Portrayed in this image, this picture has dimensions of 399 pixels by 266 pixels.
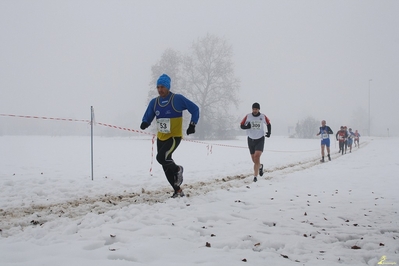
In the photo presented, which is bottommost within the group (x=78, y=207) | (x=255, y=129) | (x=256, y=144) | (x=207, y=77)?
(x=78, y=207)

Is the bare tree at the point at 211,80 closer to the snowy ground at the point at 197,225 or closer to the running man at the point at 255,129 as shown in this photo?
the running man at the point at 255,129

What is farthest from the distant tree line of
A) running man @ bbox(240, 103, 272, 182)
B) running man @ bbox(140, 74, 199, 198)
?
running man @ bbox(140, 74, 199, 198)

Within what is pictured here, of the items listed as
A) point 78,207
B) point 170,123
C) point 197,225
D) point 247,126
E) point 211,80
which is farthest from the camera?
point 211,80

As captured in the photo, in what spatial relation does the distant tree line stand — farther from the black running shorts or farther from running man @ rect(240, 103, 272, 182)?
the black running shorts

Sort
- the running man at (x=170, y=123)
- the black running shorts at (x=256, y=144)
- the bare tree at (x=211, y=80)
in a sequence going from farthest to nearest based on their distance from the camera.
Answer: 1. the bare tree at (x=211, y=80)
2. the black running shorts at (x=256, y=144)
3. the running man at (x=170, y=123)

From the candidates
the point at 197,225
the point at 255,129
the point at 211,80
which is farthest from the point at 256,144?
the point at 211,80

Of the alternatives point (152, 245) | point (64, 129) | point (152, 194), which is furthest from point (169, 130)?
point (64, 129)

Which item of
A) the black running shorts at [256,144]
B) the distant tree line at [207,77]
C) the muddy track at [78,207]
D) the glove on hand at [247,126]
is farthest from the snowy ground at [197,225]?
the distant tree line at [207,77]

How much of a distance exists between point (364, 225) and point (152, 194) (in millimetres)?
3774

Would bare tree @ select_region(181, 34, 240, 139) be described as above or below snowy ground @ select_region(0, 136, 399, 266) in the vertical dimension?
above

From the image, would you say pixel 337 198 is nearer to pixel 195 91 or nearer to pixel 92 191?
pixel 92 191

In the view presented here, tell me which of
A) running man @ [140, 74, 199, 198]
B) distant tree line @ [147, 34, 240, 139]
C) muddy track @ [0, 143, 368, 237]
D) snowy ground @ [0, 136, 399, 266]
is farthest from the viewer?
distant tree line @ [147, 34, 240, 139]

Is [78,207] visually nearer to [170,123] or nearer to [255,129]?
[170,123]

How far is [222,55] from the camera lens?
38.1 meters
